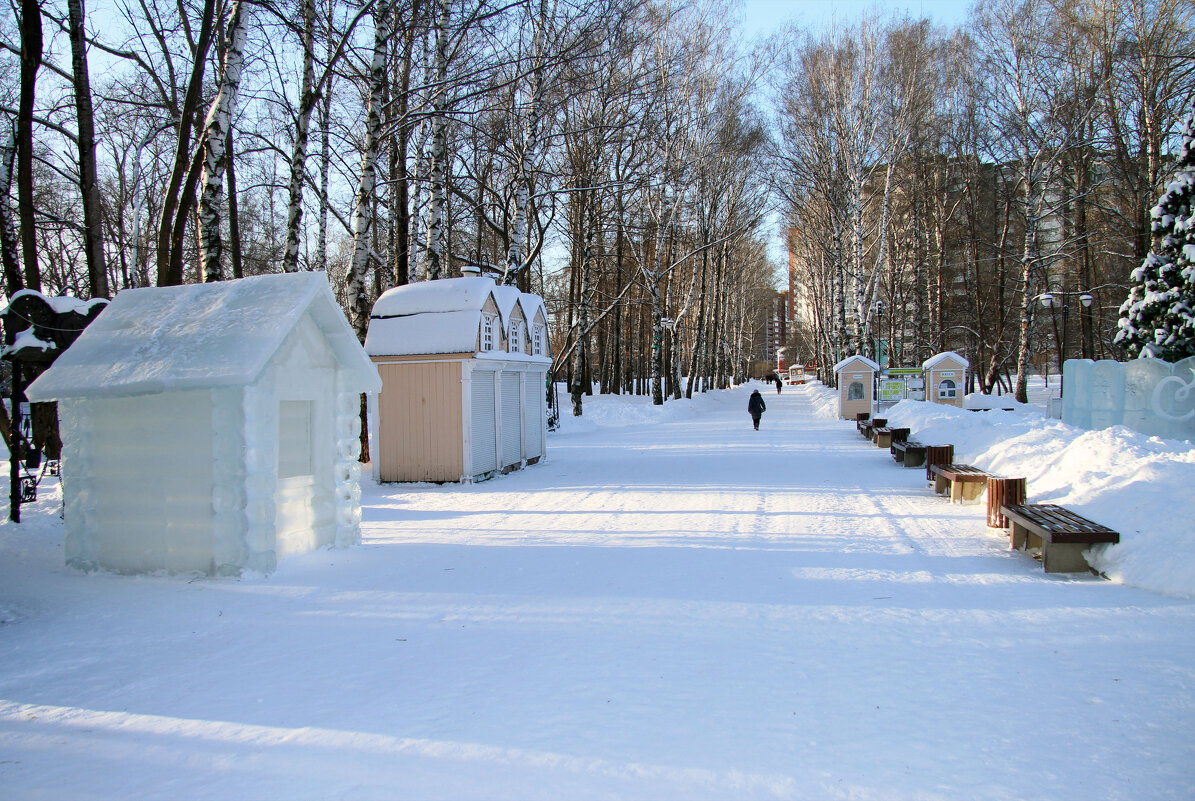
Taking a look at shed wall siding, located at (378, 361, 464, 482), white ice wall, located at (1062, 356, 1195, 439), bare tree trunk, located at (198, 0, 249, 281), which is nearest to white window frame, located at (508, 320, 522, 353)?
shed wall siding, located at (378, 361, 464, 482)

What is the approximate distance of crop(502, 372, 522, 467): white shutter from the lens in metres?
14.0

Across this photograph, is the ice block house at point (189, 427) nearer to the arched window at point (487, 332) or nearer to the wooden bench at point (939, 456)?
the arched window at point (487, 332)

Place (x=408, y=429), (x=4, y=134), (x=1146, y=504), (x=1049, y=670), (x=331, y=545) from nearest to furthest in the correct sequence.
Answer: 1. (x=1049, y=670)
2. (x=1146, y=504)
3. (x=331, y=545)
4. (x=408, y=429)
5. (x=4, y=134)

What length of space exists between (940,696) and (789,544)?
357cm

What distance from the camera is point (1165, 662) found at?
420 centimetres

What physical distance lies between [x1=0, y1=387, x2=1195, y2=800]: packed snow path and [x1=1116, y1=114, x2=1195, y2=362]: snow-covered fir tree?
17.4 metres

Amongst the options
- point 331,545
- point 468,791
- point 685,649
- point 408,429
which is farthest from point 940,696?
point 408,429

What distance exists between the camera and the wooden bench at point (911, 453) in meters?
13.0

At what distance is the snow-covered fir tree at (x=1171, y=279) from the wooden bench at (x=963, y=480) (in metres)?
13.5

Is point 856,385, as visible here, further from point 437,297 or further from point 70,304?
point 70,304

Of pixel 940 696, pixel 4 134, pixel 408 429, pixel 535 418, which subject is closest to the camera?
pixel 940 696

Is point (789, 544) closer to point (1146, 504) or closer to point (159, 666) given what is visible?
point (1146, 504)

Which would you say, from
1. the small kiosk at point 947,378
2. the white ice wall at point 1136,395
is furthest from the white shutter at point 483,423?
the small kiosk at point 947,378

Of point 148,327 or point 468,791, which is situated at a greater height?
point 148,327
